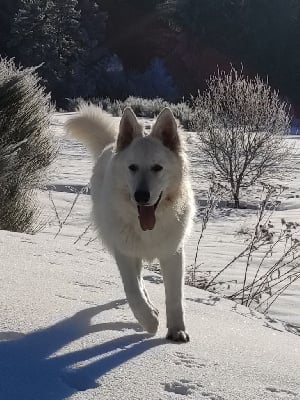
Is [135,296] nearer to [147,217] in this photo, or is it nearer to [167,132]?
[147,217]

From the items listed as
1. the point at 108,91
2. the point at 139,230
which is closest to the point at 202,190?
the point at 139,230

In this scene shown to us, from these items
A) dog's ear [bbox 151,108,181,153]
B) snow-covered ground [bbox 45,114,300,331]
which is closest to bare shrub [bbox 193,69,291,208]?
snow-covered ground [bbox 45,114,300,331]

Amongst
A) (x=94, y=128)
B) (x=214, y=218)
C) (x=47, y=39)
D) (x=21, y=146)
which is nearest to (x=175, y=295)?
(x=94, y=128)

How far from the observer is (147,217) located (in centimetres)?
349

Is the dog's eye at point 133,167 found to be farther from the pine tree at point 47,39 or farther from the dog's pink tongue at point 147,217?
the pine tree at point 47,39

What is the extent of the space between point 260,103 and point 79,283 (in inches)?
358

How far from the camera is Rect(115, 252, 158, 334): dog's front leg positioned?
10.4ft

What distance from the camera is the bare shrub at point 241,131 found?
40.0ft

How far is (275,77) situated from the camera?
3531 cm

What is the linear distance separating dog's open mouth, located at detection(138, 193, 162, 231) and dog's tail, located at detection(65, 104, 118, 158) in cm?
155

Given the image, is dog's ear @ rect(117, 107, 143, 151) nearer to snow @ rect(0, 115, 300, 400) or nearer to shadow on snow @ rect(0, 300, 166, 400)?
snow @ rect(0, 115, 300, 400)

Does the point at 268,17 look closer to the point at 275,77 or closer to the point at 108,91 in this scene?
the point at 275,77

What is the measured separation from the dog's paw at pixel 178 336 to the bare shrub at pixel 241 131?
872 cm

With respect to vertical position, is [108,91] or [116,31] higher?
[116,31]
